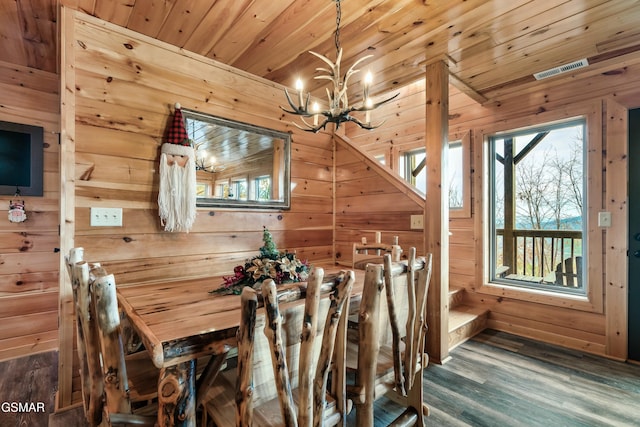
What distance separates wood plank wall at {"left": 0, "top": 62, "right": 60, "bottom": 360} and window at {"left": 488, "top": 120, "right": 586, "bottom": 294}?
14.0 ft

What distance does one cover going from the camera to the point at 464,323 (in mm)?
2730

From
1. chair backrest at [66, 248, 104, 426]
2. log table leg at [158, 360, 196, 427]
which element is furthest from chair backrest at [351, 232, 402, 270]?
chair backrest at [66, 248, 104, 426]

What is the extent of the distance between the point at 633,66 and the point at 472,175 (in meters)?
1.43

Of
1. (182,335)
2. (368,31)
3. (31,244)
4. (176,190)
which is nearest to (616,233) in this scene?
(368,31)

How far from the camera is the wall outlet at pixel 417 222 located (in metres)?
2.49

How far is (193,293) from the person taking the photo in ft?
5.32

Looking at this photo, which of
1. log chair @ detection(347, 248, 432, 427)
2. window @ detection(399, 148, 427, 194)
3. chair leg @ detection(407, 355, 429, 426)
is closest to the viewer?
log chair @ detection(347, 248, 432, 427)

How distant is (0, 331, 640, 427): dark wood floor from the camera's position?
1692mm

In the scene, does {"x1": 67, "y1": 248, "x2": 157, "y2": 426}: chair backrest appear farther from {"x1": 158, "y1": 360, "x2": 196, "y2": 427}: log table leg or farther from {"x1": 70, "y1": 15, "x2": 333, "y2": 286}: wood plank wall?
{"x1": 70, "y1": 15, "x2": 333, "y2": 286}: wood plank wall

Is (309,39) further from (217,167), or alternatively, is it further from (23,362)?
(23,362)

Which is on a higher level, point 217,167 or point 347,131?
point 347,131

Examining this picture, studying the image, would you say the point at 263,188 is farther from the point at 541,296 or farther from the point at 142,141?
the point at 541,296

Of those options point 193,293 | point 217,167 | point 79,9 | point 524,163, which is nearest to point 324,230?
point 217,167

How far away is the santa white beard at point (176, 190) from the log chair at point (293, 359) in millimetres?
1186
